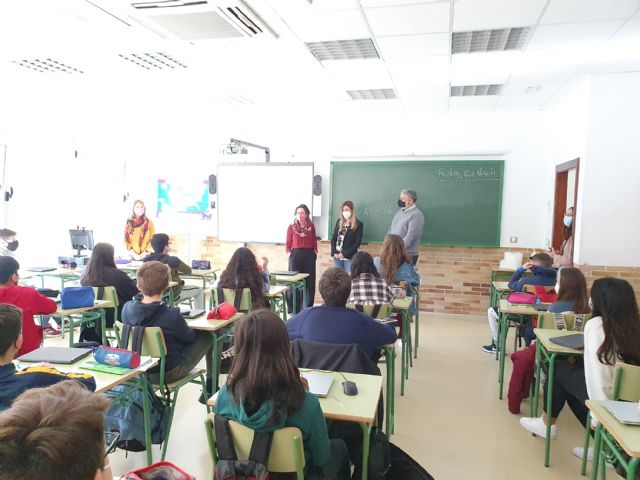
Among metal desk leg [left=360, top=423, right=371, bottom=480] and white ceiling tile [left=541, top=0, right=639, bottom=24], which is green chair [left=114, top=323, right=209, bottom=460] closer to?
metal desk leg [left=360, top=423, right=371, bottom=480]

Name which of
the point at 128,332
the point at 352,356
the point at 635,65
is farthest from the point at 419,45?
the point at 128,332

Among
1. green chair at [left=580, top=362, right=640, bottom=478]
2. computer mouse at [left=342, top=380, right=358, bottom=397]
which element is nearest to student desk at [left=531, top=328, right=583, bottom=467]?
green chair at [left=580, top=362, right=640, bottom=478]

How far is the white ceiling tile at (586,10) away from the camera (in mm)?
3049

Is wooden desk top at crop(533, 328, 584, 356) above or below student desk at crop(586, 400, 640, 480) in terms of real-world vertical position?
above

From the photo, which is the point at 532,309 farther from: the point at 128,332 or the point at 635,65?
the point at 128,332

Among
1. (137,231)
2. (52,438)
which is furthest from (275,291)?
(52,438)

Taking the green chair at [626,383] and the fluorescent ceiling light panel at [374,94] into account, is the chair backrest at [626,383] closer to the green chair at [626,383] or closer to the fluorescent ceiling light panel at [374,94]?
the green chair at [626,383]

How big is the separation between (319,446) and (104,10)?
11.3 feet

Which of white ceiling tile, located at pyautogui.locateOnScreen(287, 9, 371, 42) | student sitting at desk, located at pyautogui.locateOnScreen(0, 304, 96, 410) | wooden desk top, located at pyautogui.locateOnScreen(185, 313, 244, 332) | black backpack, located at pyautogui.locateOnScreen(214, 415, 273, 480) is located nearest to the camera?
black backpack, located at pyautogui.locateOnScreen(214, 415, 273, 480)

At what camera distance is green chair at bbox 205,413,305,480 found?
1.59 metres

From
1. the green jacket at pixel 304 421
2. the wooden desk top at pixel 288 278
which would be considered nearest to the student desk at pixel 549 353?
the green jacket at pixel 304 421

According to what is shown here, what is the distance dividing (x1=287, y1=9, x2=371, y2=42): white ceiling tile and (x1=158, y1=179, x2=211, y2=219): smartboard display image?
14.5 feet

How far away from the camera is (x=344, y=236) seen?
6.72 metres

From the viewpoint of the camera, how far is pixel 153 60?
15.1 ft
